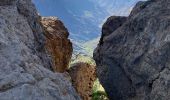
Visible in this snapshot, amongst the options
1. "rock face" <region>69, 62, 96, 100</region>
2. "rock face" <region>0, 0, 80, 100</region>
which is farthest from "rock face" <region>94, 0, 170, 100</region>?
"rock face" <region>69, 62, 96, 100</region>

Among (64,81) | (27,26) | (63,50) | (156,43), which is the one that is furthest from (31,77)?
(63,50)

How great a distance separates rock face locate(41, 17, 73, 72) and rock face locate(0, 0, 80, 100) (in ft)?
59.3

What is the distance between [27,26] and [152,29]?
5885mm

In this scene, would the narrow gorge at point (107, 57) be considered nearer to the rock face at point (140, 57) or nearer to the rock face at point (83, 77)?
the rock face at point (140, 57)

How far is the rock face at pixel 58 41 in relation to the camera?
1409 inches

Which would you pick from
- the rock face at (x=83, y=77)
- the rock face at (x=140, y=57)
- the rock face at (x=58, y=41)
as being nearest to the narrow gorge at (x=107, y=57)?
the rock face at (x=140, y=57)

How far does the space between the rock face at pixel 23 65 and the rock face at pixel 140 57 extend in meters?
4.14

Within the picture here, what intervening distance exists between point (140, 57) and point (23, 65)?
7123mm

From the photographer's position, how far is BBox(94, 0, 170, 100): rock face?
17.2 m

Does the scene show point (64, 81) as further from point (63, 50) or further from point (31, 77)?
point (63, 50)

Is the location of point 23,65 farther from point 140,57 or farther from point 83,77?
point 83,77

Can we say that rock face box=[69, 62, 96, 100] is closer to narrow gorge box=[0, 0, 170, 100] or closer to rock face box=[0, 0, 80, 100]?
narrow gorge box=[0, 0, 170, 100]

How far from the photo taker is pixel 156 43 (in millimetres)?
17984

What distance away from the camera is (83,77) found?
4191 centimetres
